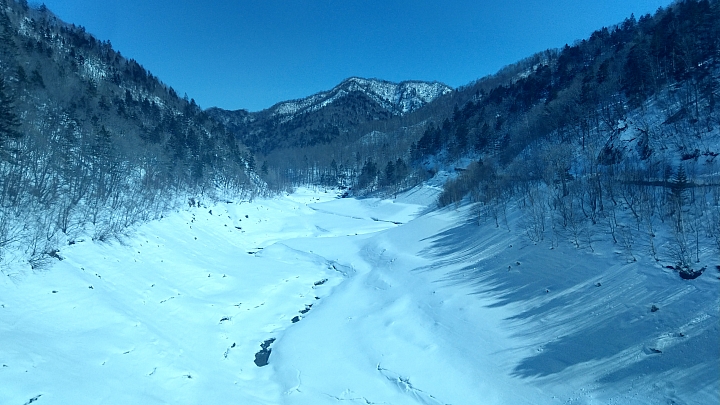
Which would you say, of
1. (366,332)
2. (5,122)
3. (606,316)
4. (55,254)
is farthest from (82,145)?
(606,316)

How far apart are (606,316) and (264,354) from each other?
12225 millimetres

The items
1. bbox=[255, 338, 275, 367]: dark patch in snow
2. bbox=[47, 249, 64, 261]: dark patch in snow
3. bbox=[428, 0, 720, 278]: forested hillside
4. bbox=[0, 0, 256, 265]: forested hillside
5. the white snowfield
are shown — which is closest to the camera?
the white snowfield

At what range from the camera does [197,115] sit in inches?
3307

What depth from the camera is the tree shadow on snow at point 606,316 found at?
28.8 ft

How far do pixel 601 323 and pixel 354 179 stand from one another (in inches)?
3927

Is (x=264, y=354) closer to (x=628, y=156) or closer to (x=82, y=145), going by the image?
(x=628, y=156)

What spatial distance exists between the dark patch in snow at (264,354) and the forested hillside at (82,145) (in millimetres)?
9173

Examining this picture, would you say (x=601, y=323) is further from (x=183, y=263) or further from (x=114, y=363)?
(x=183, y=263)

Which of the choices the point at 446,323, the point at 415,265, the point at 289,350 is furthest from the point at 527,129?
the point at 289,350

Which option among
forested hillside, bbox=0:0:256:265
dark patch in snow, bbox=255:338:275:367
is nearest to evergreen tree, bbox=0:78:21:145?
forested hillside, bbox=0:0:256:265

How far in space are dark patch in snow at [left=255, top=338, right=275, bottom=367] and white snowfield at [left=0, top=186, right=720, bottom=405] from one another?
0.14 m

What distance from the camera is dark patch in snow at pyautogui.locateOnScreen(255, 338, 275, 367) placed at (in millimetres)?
12273

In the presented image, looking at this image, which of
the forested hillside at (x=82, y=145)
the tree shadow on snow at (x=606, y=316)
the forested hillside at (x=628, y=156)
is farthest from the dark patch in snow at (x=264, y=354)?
the forested hillside at (x=628, y=156)

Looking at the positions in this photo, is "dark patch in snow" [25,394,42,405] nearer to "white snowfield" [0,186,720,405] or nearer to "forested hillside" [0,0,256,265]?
"white snowfield" [0,186,720,405]
